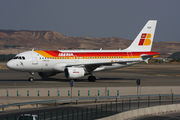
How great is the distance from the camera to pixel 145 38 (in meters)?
54.0

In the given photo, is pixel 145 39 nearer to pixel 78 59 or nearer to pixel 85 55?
pixel 85 55

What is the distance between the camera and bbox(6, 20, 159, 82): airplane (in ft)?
147

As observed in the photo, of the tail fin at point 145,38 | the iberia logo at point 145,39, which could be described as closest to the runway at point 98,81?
the tail fin at point 145,38

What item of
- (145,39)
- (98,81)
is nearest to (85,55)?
(98,81)

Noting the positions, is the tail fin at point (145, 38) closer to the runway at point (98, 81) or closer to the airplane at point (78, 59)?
the airplane at point (78, 59)

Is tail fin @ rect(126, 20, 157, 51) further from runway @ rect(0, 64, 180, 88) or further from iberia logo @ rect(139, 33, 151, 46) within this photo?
runway @ rect(0, 64, 180, 88)

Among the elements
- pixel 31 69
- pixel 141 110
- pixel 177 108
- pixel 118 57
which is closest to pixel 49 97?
pixel 141 110

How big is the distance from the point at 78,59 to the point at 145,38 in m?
13.6

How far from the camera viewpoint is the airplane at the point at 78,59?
4469 cm

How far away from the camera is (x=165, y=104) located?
2723cm

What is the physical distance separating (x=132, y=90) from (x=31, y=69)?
16.9m

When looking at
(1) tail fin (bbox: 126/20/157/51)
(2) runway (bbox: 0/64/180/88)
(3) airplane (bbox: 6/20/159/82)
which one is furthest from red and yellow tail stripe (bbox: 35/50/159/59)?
(2) runway (bbox: 0/64/180/88)

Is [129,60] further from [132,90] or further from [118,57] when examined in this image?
[132,90]

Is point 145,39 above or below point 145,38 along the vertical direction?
below
